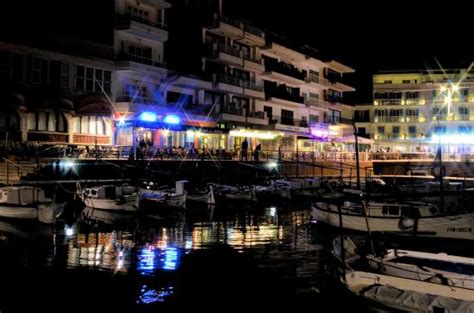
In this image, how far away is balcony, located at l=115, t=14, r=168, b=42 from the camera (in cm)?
4725

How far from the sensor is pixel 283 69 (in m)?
71.1

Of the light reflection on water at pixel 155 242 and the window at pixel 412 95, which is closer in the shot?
the light reflection on water at pixel 155 242

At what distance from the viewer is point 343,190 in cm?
4469

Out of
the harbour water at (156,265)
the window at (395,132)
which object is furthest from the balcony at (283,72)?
the harbour water at (156,265)

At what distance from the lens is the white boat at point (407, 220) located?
84.0 ft

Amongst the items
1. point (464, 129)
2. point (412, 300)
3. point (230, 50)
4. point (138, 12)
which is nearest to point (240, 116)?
point (230, 50)

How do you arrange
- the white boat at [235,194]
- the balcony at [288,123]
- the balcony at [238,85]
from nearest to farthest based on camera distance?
the white boat at [235,194] → the balcony at [238,85] → the balcony at [288,123]

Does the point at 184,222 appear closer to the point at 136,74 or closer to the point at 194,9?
the point at 136,74

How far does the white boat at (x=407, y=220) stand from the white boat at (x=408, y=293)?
8948 mm

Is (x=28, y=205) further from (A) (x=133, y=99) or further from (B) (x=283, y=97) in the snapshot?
(B) (x=283, y=97)

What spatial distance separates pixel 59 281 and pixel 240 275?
239 inches

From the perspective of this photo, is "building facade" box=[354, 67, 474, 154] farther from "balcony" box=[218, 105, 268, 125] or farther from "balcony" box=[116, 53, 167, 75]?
"balcony" box=[116, 53, 167, 75]

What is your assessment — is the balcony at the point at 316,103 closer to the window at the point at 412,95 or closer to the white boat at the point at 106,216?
the window at the point at 412,95

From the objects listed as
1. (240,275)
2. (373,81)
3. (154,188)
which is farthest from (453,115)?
(240,275)
